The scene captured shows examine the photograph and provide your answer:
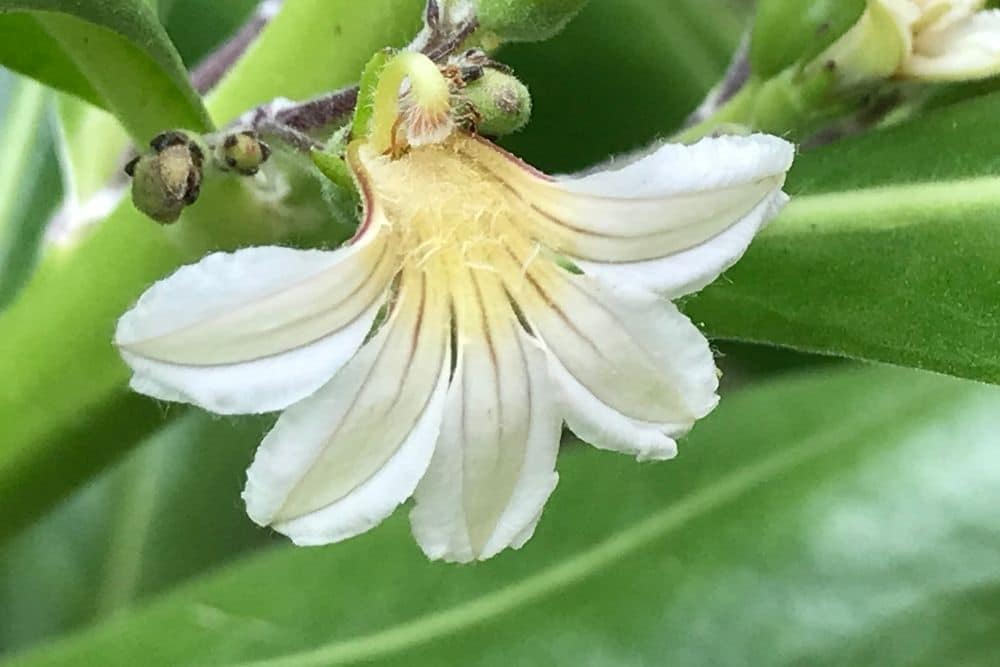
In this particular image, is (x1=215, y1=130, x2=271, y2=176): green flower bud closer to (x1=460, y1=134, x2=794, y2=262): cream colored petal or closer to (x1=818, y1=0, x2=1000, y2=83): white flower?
(x1=460, y1=134, x2=794, y2=262): cream colored petal

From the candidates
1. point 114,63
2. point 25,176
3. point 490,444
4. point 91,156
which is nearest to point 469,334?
point 490,444

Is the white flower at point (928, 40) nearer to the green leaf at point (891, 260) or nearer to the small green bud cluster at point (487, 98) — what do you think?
the green leaf at point (891, 260)

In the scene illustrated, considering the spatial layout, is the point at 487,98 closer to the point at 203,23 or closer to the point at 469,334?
the point at 469,334

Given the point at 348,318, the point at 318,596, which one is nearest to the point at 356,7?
the point at 348,318

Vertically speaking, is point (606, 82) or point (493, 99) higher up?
point (493, 99)

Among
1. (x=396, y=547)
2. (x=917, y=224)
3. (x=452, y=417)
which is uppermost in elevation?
(x=452, y=417)

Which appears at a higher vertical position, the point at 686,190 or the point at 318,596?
the point at 686,190

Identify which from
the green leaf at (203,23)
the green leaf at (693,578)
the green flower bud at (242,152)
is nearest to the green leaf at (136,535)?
the green leaf at (693,578)

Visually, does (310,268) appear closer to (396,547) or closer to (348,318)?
(348,318)
